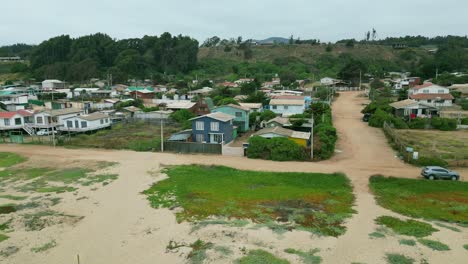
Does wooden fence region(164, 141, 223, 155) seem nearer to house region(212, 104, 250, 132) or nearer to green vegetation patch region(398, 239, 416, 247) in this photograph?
house region(212, 104, 250, 132)

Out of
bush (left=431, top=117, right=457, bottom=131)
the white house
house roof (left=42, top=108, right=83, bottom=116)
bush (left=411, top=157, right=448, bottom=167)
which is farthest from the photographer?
the white house

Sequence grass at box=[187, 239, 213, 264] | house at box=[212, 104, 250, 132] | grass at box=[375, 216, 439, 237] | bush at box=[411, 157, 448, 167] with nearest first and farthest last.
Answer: grass at box=[187, 239, 213, 264]
grass at box=[375, 216, 439, 237]
bush at box=[411, 157, 448, 167]
house at box=[212, 104, 250, 132]

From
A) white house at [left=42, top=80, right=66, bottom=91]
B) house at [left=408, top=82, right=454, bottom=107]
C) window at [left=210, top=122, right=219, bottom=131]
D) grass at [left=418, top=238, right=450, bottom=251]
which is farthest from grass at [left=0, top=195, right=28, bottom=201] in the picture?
white house at [left=42, top=80, right=66, bottom=91]

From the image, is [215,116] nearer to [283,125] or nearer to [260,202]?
[283,125]

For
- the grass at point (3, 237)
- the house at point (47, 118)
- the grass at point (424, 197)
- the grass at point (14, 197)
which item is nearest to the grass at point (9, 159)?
the grass at point (14, 197)

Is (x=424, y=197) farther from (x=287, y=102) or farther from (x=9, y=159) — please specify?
(x=9, y=159)

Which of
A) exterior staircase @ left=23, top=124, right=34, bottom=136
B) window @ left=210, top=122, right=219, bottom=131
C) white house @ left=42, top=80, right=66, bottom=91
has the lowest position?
exterior staircase @ left=23, top=124, right=34, bottom=136

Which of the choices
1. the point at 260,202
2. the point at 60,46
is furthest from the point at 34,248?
the point at 60,46
